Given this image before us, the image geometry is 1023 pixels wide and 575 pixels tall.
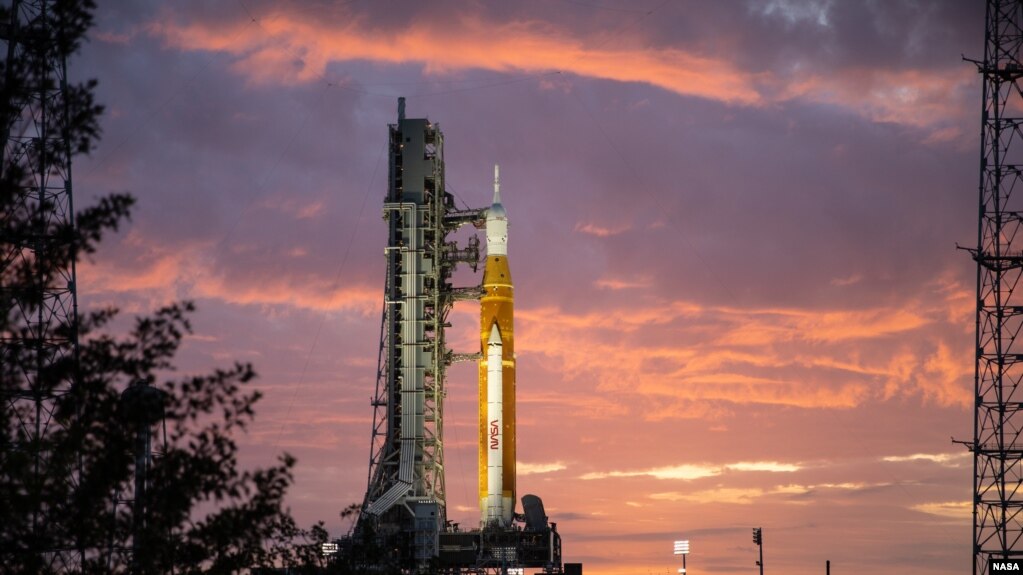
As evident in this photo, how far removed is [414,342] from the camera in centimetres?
10825

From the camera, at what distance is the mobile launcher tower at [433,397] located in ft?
351

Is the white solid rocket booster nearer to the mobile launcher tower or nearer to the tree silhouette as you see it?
the mobile launcher tower

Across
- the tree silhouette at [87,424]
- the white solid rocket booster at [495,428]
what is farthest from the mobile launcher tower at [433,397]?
the tree silhouette at [87,424]

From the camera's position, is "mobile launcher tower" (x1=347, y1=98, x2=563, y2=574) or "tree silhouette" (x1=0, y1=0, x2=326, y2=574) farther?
"mobile launcher tower" (x1=347, y1=98, x2=563, y2=574)

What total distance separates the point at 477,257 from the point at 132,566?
73254 millimetres

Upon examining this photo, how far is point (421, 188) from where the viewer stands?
111375mm

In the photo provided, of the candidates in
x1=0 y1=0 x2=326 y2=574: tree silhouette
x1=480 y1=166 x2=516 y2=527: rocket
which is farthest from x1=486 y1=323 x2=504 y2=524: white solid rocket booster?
x1=0 y1=0 x2=326 y2=574: tree silhouette

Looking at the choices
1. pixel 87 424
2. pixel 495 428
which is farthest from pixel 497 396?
pixel 87 424

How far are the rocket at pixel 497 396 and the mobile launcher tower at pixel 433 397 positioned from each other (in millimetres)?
69

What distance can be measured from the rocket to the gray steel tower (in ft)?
6.59

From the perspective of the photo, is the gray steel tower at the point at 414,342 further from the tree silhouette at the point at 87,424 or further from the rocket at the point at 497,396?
the tree silhouette at the point at 87,424

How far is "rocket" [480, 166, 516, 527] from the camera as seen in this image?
10875 centimetres

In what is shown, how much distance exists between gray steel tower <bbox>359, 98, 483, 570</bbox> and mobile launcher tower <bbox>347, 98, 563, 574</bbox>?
0.09 meters

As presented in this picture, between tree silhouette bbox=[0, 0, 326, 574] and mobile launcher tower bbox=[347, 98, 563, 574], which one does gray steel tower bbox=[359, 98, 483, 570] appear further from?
tree silhouette bbox=[0, 0, 326, 574]
